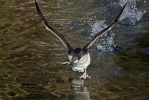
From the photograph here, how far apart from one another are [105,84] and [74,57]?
953 mm

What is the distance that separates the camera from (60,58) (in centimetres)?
1458

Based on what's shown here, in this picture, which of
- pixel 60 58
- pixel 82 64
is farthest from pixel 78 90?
pixel 60 58

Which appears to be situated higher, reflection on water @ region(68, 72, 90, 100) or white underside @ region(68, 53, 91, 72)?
white underside @ region(68, 53, 91, 72)

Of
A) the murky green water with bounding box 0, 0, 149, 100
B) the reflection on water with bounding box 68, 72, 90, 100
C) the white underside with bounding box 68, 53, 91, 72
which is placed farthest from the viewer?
the white underside with bounding box 68, 53, 91, 72

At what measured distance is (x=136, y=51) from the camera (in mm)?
15133

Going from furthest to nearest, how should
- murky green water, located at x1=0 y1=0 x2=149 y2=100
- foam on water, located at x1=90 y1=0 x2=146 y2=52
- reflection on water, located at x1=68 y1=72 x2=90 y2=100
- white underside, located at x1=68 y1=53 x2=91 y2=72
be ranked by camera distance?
foam on water, located at x1=90 y1=0 x2=146 y2=52
white underside, located at x1=68 y1=53 x2=91 y2=72
murky green water, located at x1=0 y1=0 x2=149 y2=100
reflection on water, located at x1=68 y1=72 x2=90 y2=100

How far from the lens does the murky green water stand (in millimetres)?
12398

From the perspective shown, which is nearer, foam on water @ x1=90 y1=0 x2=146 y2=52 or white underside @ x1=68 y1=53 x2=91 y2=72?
white underside @ x1=68 y1=53 x2=91 y2=72

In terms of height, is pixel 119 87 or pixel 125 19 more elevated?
pixel 125 19

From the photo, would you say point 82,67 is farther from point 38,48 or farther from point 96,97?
point 38,48

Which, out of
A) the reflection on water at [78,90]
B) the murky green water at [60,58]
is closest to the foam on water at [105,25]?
A: the murky green water at [60,58]

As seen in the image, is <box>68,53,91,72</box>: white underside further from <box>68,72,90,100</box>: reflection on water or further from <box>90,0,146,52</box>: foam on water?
<box>90,0,146,52</box>: foam on water

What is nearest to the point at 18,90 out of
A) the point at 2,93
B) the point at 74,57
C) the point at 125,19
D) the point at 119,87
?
the point at 2,93

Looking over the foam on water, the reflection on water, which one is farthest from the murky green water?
the foam on water
